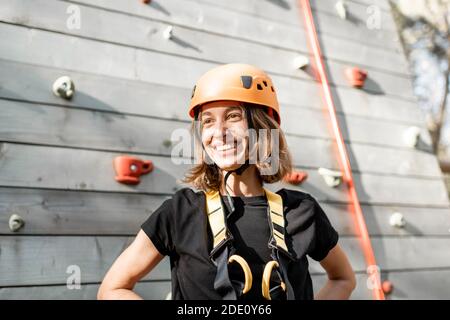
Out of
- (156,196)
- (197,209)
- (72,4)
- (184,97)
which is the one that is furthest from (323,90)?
(197,209)

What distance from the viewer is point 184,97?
3.06 m

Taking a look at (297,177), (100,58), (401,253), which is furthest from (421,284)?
(100,58)

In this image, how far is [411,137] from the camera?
390 centimetres

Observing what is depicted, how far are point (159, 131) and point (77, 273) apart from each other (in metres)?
1.00

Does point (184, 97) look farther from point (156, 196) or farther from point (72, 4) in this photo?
point (72, 4)

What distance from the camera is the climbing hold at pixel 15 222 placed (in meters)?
2.30

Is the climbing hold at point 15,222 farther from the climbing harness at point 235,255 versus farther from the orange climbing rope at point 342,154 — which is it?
the orange climbing rope at point 342,154

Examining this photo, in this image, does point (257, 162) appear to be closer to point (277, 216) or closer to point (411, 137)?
point (277, 216)

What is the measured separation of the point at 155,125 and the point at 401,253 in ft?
7.08

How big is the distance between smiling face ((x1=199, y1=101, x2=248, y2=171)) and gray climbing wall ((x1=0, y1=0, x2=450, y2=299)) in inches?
39.5

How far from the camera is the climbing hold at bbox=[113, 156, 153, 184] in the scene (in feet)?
8.67

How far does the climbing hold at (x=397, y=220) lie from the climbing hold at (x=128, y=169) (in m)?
2.06

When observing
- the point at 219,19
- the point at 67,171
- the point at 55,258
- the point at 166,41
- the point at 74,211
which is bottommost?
the point at 55,258

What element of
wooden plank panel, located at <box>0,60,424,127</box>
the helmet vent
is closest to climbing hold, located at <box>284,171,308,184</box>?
wooden plank panel, located at <box>0,60,424,127</box>
